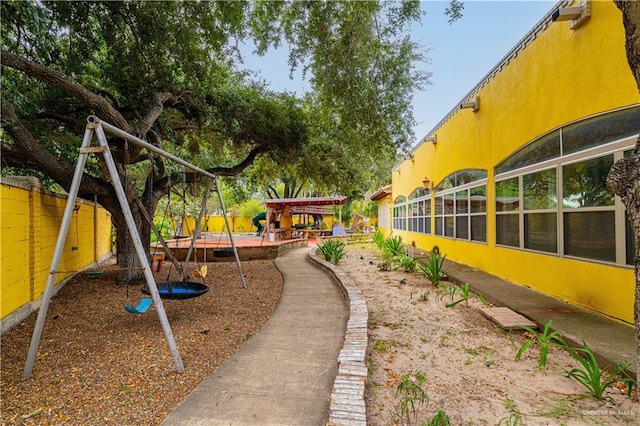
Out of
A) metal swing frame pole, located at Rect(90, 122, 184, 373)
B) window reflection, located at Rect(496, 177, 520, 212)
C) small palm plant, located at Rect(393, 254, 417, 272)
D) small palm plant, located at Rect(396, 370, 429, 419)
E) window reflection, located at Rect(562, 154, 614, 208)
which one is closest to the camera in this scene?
small palm plant, located at Rect(396, 370, 429, 419)

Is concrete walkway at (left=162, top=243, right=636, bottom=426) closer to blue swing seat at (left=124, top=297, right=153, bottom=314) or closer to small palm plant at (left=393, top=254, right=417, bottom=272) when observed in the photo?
blue swing seat at (left=124, top=297, right=153, bottom=314)

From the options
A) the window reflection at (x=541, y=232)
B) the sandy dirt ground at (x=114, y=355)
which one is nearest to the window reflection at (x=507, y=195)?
the window reflection at (x=541, y=232)

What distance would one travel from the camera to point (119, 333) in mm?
4066

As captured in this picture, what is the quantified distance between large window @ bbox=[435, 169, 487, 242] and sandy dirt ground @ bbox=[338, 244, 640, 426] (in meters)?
3.46

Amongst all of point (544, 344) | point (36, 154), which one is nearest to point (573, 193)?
point (544, 344)

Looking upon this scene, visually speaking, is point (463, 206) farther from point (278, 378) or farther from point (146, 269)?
point (146, 269)

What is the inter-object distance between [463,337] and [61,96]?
28.7 ft

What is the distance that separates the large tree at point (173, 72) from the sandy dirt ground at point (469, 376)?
4.43m

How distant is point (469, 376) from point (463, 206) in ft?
21.4

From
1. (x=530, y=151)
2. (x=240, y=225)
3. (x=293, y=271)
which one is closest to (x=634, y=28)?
(x=530, y=151)

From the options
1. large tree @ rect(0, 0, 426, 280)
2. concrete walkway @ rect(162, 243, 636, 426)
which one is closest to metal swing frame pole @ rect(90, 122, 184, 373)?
concrete walkway @ rect(162, 243, 636, 426)

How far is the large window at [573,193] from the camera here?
392cm

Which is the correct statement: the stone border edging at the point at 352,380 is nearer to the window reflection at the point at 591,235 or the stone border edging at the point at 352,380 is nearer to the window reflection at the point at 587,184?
the window reflection at the point at 591,235

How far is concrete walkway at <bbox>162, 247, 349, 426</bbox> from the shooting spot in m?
2.23
